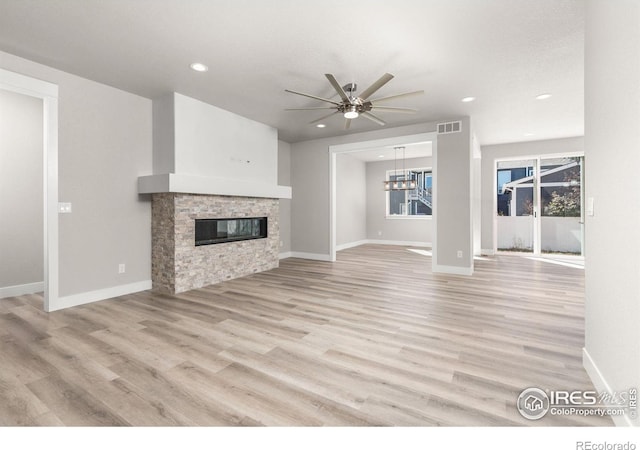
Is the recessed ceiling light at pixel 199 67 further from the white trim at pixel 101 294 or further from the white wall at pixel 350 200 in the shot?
the white wall at pixel 350 200

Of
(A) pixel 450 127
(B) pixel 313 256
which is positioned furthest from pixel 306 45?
(B) pixel 313 256

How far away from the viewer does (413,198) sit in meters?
9.80

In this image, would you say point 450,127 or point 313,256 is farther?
point 313,256

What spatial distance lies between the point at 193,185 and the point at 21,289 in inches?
110

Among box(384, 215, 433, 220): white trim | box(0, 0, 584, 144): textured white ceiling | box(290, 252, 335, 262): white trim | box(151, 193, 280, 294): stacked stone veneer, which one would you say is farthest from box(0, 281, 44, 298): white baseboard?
box(384, 215, 433, 220): white trim

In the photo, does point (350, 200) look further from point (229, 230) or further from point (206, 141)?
point (206, 141)

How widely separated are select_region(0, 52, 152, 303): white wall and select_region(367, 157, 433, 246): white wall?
7.30 metres

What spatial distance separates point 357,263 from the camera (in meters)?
6.46

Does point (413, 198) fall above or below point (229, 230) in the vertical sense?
above

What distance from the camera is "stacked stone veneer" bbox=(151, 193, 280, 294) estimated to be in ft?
13.6

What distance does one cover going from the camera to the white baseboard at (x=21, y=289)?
4.04 meters

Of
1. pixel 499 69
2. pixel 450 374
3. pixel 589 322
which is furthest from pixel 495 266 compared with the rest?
pixel 450 374
